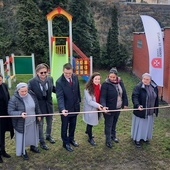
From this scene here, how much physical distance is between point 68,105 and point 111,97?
759 millimetres

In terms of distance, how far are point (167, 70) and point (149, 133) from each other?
3.44 m

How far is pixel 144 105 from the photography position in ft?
13.9

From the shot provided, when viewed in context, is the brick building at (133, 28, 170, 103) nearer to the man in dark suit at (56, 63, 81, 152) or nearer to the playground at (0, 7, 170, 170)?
the playground at (0, 7, 170, 170)

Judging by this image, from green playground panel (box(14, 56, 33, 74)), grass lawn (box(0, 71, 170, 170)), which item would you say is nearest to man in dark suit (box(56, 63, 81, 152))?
grass lawn (box(0, 71, 170, 170))

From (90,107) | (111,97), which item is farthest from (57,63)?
(111,97)

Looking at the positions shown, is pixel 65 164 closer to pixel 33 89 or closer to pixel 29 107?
pixel 29 107

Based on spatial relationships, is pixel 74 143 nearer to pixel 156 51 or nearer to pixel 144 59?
pixel 156 51

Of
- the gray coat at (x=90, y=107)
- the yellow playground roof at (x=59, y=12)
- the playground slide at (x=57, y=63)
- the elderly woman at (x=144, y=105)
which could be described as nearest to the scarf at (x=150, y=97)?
the elderly woman at (x=144, y=105)

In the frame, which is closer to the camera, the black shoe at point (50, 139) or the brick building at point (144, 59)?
the black shoe at point (50, 139)

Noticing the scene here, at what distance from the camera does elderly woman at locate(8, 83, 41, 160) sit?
3652 mm

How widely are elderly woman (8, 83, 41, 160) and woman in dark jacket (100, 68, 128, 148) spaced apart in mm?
1173

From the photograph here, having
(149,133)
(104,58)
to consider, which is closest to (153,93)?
(149,133)

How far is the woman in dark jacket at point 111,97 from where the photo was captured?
408 centimetres

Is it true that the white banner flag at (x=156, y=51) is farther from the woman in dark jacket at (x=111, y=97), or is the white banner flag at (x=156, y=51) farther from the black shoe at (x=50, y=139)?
the black shoe at (x=50, y=139)
